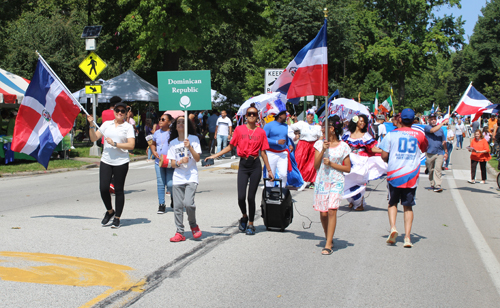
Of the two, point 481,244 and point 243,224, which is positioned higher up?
point 243,224

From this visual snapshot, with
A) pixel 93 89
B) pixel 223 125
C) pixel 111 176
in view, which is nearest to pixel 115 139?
pixel 111 176

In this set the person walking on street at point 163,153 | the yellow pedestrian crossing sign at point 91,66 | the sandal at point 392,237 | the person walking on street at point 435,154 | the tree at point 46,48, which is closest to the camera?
the sandal at point 392,237

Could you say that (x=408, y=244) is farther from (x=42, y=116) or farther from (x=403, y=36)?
(x=403, y=36)

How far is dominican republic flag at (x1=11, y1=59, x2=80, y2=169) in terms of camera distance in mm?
8062

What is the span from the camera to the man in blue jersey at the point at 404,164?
22.8 ft

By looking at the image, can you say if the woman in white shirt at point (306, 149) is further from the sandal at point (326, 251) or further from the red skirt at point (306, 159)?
the sandal at point (326, 251)

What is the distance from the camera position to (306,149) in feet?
41.3

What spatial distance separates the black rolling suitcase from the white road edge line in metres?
2.62

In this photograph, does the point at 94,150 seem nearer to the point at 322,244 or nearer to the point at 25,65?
the point at 322,244

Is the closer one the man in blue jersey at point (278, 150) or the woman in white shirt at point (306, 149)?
the man in blue jersey at point (278, 150)

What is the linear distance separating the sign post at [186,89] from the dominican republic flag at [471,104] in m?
10.0

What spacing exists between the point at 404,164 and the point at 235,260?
104 inches

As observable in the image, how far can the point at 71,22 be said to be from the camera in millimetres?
41312

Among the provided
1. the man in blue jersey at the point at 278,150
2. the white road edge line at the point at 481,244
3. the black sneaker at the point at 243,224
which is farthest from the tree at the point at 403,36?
the black sneaker at the point at 243,224
